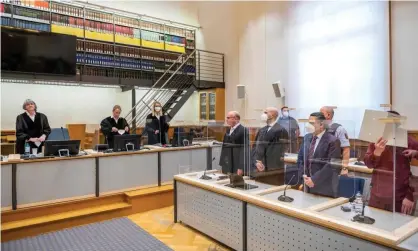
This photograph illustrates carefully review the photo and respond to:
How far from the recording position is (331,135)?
99.5 inches

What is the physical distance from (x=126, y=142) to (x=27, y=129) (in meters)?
1.31

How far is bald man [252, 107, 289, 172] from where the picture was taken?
3.12 meters

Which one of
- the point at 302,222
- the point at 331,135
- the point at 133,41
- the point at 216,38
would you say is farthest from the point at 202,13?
the point at 302,222

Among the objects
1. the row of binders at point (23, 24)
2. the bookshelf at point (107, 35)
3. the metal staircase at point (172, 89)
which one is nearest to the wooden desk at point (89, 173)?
the metal staircase at point (172, 89)

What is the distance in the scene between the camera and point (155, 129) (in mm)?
5184

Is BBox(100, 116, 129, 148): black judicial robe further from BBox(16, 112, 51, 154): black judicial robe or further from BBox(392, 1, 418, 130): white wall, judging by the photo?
BBox(392, 1, 418, 130): white wall

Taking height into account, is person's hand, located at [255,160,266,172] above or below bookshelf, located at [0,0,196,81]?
below

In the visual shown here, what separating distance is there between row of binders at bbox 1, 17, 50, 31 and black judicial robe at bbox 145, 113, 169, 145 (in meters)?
3.08

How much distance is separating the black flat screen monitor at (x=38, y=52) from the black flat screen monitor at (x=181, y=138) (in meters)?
2.78

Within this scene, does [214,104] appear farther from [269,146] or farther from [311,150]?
[311,150]

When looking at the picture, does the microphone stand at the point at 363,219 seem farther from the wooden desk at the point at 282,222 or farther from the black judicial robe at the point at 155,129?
the black judicial robe at the point at 155,129

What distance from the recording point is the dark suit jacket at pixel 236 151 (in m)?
3.21

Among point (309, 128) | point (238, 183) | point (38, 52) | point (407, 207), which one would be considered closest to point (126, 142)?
point (238, 183)

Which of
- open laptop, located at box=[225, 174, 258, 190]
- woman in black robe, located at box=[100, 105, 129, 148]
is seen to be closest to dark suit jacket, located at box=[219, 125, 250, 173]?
open laptop, located at box=[225, 174, 258, 190]
